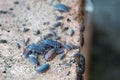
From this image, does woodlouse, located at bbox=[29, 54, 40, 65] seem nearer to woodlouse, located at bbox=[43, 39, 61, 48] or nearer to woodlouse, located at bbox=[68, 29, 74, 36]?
woodlouse, located at bbox=[43, 39, 61, 48]

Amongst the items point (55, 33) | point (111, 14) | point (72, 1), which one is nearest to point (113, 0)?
point (111, 14)

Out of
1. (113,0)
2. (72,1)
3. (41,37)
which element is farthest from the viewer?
(113,0)

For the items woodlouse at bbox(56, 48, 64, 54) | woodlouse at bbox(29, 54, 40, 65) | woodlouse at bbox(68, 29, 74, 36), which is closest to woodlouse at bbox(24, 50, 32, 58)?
woodlouse at bbox(29, 54, 40, 65)

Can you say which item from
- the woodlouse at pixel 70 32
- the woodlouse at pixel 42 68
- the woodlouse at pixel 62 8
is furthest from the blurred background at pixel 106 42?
the woodlouse at pixel 42 68

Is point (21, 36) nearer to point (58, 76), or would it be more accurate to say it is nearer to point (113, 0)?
point (58, 76)

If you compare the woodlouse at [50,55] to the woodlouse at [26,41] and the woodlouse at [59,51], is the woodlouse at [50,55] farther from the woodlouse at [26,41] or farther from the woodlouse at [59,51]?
the woodlouse at [26,41]

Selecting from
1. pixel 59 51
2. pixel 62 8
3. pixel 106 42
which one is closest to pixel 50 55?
pixel 59 51
